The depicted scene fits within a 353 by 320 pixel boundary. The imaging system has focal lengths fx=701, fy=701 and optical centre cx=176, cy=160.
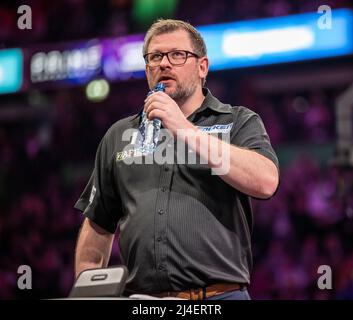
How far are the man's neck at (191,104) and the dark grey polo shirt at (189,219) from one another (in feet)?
0.07

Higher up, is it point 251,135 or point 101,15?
point 101,15

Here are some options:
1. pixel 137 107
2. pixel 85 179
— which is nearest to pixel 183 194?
pixel 137 107

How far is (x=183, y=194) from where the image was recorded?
2004 mm

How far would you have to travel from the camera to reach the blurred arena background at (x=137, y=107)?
16.8ft

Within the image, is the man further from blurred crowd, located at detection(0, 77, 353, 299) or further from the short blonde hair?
blurred crowd, located at detection(0, 77, 353, 299)

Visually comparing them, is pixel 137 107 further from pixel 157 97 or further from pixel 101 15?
pixel 157 97

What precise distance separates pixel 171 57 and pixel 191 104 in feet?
0.54

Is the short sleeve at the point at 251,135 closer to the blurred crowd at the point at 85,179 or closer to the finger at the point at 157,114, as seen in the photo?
the finger at the point at 157,114

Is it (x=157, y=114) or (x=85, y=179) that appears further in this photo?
(x=85, y=179)

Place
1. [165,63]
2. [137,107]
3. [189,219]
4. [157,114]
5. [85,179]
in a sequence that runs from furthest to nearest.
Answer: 1. [85,179]
2. [137,107]
3. [165,63]
4. [189,219]
5. [157,114]

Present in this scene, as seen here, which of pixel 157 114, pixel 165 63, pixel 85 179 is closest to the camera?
pixel 157 114
